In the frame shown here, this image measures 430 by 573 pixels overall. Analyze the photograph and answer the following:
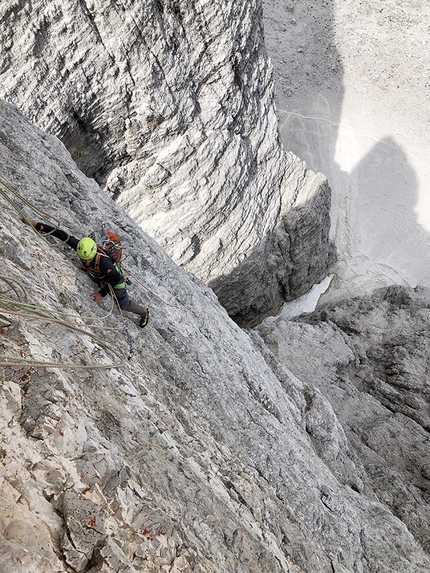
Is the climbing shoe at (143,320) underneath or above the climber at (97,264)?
underneath

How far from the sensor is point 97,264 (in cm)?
564

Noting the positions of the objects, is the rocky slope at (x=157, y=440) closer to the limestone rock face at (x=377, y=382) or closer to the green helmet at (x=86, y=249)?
the limestone rock face at (x=377, y=382)

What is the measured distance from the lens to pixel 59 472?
308cm

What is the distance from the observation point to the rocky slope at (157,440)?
3025mm

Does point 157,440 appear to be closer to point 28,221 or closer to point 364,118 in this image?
point 28,221

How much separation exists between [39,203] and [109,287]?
7.04 ft

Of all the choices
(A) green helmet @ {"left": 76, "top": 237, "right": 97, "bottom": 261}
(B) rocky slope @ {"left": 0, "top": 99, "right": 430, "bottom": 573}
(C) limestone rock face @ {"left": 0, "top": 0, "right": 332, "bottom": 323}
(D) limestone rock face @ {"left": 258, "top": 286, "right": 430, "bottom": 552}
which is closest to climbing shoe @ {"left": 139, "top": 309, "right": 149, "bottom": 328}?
(B) rocky slope @ {"left": 0, "top": 99, "right": 430, "bottom": 573}

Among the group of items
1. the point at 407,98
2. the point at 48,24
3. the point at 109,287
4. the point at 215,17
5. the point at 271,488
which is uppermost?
the point at 407,98

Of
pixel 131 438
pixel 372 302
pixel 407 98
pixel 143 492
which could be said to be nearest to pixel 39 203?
pixel 131 438

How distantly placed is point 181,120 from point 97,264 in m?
7.69

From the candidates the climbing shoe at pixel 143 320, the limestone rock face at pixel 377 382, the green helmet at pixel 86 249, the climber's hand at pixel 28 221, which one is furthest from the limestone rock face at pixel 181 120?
the climbing shoe at pixel 143 320

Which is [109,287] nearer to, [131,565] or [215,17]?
[131,565]

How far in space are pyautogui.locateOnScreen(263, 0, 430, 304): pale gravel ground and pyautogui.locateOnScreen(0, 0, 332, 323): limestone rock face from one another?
250 inches

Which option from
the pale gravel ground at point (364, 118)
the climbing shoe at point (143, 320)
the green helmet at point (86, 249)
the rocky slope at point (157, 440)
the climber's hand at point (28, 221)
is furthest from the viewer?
the pale gravel ground at point (364, 118)
